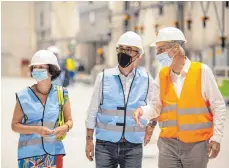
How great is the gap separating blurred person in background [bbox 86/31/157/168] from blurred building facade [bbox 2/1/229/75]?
792 centimetres

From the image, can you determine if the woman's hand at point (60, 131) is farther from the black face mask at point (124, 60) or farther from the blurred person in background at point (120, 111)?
the black face mask at point (124, 60)

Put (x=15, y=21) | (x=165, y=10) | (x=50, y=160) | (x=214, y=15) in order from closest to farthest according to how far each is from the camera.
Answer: (x=50, y=160)
(x=214, y=15)
(x=165, y=10)
(x=15, y=21)

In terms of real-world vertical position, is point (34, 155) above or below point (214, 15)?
below

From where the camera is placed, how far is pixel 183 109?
228cm

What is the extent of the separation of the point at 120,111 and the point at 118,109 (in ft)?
0.06

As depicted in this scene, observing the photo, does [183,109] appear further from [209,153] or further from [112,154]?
[112,154]

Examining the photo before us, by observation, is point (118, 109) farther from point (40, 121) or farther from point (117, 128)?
point (40, 121)

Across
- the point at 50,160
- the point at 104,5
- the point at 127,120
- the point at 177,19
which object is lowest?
the point at 50,160

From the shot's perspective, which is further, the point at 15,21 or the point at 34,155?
the point at 15,21

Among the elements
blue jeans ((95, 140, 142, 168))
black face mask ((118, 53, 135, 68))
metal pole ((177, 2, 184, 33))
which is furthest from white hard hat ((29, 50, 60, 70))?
metal pole ((177, 2, 184, 33))

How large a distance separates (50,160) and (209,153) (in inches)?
38.4

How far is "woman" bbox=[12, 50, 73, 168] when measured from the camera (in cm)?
232

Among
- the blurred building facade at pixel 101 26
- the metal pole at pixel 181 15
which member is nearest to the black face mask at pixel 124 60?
the blurred building facade at pixel 101 26

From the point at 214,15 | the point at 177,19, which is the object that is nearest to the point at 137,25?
the point at 177,19
